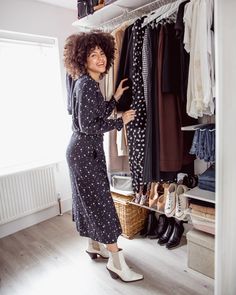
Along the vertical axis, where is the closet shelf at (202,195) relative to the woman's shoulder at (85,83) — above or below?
below

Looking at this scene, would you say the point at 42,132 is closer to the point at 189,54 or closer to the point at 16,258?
the point at 16,258

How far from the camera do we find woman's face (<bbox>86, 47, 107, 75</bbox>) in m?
1.69

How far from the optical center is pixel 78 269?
A: 6.46 feet

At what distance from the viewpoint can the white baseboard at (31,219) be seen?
2.53 meters

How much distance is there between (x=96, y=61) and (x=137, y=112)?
431 mm

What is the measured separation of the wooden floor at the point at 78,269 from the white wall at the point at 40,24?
31 centimetres

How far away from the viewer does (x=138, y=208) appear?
238 centimetres

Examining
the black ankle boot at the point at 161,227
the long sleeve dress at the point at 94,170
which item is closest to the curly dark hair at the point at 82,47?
the long sleeve dress at the point at 94,170

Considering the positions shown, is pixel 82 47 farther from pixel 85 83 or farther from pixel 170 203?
pixel 170 203

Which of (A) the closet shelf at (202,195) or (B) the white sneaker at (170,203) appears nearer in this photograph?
(A) the closet shelf at (202,195)

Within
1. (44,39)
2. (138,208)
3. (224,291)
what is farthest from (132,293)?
(44,39)

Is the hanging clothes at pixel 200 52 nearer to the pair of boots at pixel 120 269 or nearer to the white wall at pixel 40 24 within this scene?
the pair of boots at pixel 120 269

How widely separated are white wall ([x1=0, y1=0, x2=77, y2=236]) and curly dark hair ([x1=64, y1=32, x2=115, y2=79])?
100 cm

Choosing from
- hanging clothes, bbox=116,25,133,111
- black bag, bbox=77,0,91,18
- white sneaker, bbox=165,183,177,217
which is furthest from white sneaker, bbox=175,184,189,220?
black bag, bbox=77,0,91,18
